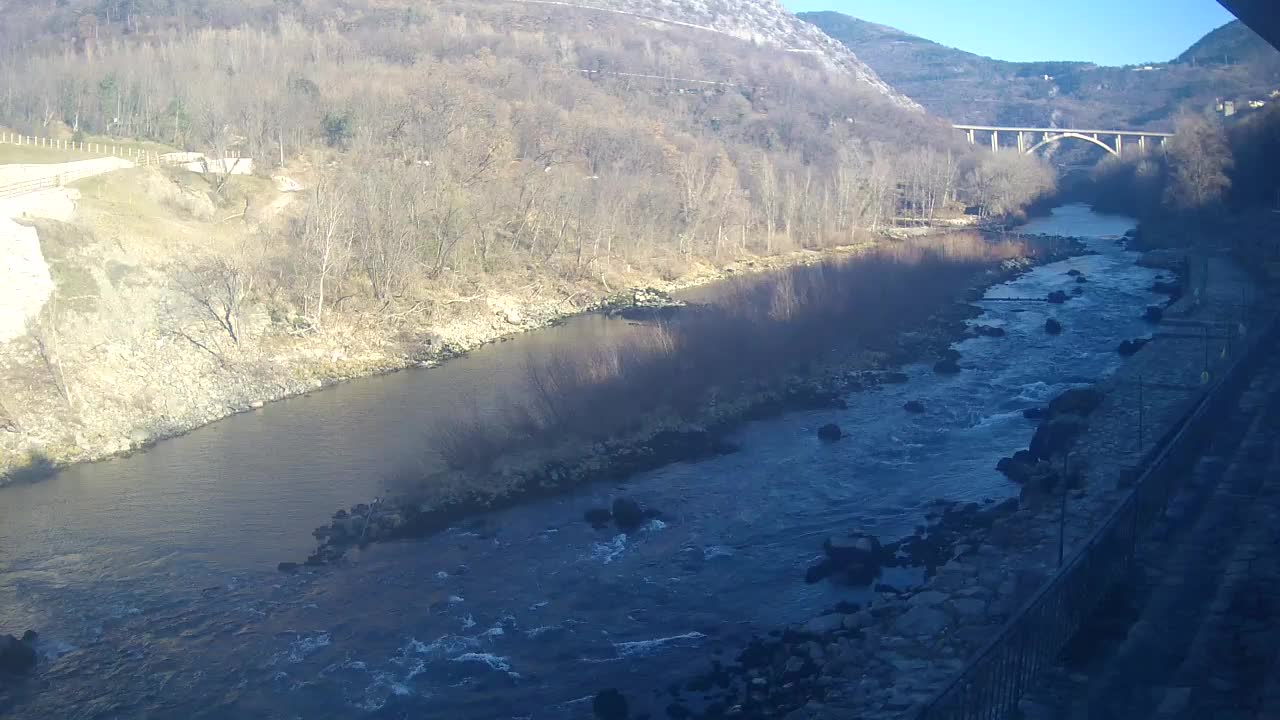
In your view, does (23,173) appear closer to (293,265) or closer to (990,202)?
(293,265)

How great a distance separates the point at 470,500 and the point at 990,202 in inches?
1446

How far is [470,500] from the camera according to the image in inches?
476

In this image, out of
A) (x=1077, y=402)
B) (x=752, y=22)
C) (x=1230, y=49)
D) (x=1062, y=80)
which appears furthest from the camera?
(x=1062, y=80)

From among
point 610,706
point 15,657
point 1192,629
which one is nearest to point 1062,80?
point 1192,629

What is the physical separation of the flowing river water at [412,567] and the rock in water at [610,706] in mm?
161

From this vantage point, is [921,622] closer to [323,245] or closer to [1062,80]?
[323,245]

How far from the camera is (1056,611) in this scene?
6.01 metres

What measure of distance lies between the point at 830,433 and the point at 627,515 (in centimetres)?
416

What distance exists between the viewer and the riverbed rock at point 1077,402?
47.2 feet

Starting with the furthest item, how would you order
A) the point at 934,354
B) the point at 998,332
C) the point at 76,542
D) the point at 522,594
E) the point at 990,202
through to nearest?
the point at 990,202
the point at 998,332
the point at 934,354
the point at 76,542
the point at 522,594

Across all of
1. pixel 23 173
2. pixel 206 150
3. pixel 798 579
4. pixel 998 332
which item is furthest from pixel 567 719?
pixel 206 150

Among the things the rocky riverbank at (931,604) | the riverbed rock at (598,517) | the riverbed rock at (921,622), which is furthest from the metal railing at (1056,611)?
the riverbed rock at (598,517)

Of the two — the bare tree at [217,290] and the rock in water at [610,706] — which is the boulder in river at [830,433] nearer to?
the rock in water at [610,706]

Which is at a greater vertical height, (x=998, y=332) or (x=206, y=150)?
(x=206, y=150)
